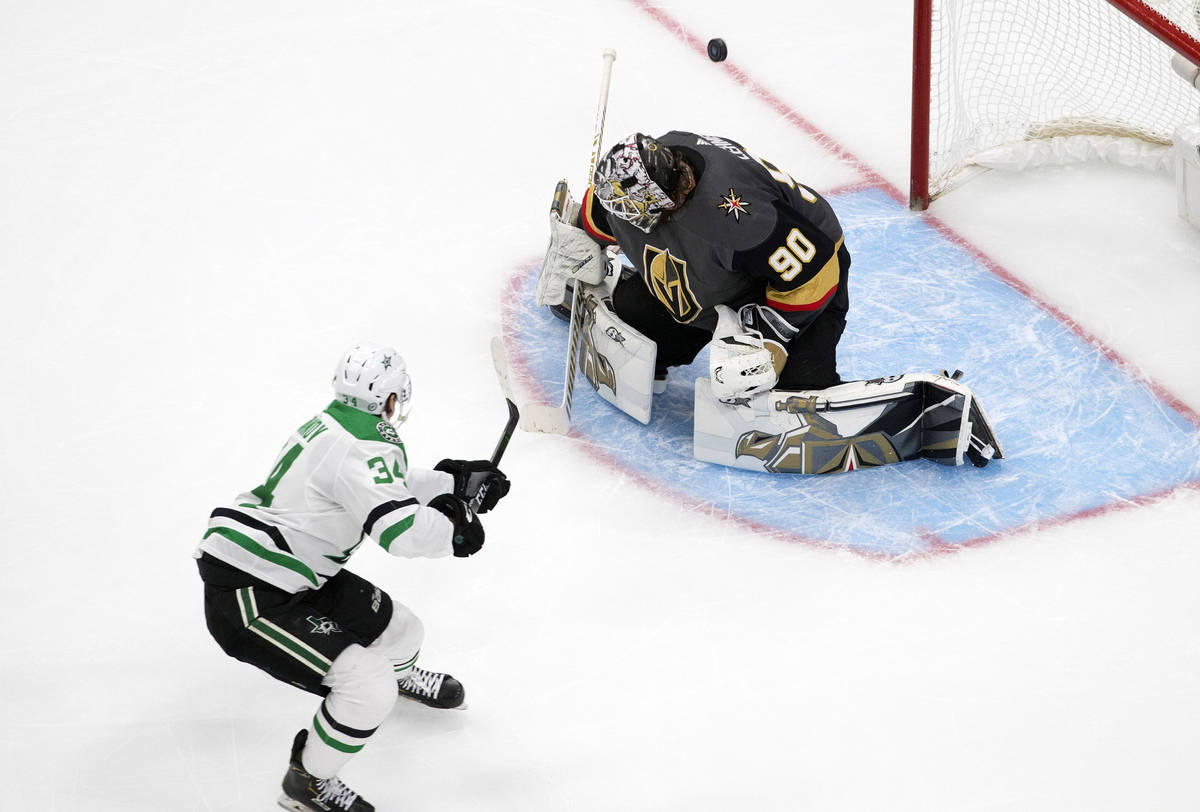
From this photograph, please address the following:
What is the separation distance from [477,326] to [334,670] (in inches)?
71.9

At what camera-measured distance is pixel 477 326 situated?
15.1 ft

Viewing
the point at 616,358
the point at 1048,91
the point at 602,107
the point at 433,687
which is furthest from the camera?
the point at 1048,91

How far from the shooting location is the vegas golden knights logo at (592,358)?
4.18 metres

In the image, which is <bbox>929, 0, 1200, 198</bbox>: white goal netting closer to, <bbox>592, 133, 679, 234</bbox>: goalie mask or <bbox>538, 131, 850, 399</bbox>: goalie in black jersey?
Answer: <bbox>538, 131, 850, 399</bbox>: goalie in black jersey

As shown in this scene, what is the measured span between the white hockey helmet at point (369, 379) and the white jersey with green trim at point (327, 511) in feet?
0.09

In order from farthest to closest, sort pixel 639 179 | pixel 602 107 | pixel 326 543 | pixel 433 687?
pixel 602 107 → pixel 639 179 → pixel 433 687 → pixel 326 543

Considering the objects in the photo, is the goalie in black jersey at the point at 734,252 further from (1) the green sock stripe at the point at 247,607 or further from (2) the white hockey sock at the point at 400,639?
(1) the green sock stripe at the point at 247,607

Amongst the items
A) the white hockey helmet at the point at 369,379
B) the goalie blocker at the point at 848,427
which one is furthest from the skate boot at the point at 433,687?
the goalie blocker at the point at 848,427

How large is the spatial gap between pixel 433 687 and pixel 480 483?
51cm

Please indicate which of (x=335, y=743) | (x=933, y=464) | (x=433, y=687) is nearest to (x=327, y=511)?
(x=335, y=743)

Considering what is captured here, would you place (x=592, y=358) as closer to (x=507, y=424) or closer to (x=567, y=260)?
(x=567, y=260)

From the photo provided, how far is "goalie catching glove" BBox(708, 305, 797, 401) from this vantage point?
3.82 meters

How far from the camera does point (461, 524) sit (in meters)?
3.05

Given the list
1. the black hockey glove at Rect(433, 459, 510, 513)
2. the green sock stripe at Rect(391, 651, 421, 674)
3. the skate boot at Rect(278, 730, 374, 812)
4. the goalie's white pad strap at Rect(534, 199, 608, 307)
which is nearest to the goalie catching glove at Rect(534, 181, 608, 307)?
the goalie's white pad strap at Rect(534, 199, 608, 307)
